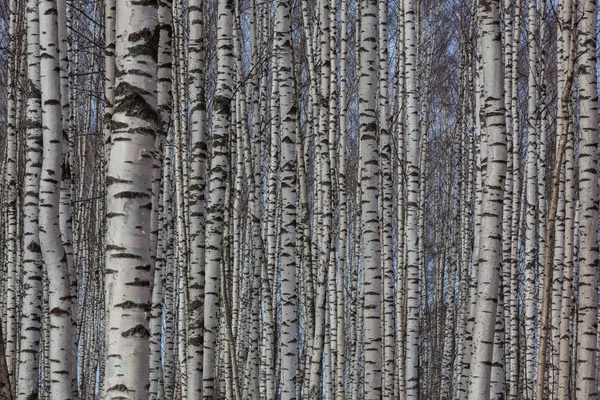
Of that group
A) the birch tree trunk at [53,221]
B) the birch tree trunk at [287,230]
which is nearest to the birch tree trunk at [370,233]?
the birch tree trunk at [287,230]

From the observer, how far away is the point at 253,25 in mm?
9836

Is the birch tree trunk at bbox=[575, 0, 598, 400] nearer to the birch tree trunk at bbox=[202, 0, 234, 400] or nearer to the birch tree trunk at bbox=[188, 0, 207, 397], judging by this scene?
the birch tree trunk at bbox=[202, 0, 234, 400]

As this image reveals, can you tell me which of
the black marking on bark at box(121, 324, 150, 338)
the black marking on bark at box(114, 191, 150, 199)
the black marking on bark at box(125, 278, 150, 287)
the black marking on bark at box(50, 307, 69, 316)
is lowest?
the black marking on bark at box(50, 307, 69, 316)

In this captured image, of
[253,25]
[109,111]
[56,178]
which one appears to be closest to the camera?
[109,111]

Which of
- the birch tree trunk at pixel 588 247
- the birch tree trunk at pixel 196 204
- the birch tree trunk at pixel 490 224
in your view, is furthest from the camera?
the birch tree trunk at pixel 588 247

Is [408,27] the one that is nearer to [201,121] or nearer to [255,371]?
[201,121]

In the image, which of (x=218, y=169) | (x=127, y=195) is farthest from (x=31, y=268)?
(x=127, y=195)

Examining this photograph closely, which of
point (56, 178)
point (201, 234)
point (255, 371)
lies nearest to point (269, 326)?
point (255, 371)

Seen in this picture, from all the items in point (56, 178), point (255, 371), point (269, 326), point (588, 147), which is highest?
point (588, 147)

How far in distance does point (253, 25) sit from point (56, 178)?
4536 millimetres

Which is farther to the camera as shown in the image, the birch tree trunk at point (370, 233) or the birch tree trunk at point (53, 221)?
the birch tree trunk at point (370, 233)

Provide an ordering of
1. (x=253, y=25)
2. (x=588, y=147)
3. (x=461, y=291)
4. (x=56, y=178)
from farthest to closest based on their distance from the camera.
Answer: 1. (x=461, y=291)
2. (x=253, y=25)
3. (x=588, y=147)
4. (x=56, y=178)

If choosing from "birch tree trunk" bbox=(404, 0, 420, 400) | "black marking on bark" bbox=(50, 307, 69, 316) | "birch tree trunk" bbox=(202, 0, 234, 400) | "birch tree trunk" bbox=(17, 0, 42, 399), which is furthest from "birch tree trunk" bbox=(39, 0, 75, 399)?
"birch tree trunk" bbox=(404, 0, 420, 400)

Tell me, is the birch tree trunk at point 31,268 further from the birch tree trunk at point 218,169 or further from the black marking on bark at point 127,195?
the black marking on bark at point 127,195
